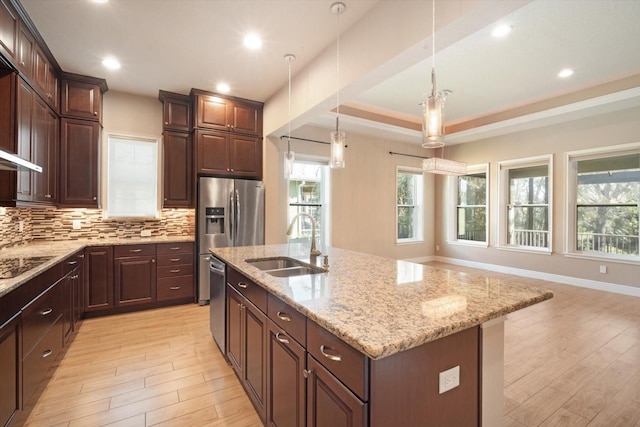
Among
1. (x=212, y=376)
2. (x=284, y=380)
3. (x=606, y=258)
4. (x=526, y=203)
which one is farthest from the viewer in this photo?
(x=526, y=203)

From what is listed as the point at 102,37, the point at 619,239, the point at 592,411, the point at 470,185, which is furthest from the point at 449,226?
the point at 102,37

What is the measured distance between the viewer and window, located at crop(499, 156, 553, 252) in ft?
17.8

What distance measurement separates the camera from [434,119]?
154cm

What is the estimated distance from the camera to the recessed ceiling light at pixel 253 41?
279 centimetres

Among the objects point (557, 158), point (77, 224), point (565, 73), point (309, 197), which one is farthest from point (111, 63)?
point (557, 158)

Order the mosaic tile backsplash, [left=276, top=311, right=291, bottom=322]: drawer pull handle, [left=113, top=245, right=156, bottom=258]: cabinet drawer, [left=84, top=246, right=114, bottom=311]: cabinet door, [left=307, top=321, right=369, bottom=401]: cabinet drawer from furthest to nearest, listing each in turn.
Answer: [left=113, top=245, right=156, bottom=258]: cabinet drawer, [left=84, top=246, right=114, bottom=311]: cabinet door, the mosaic tile backsplash, [left=276, top=311, right=291, bottom=322]: drawer pull handle, [left=307, top=321, right=369, bottom=401]: cabinet drawer

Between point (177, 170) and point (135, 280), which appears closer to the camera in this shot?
point (135, 280)

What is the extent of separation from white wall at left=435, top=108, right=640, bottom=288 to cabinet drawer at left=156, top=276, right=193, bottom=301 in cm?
563

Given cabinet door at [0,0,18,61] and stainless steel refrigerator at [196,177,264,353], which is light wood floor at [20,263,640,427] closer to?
stainless steel refrigerator at [196,177,264,353]

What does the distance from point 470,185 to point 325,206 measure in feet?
11.3

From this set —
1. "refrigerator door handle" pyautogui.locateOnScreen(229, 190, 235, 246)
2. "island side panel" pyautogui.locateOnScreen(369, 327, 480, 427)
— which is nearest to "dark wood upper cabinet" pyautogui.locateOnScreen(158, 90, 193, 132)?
"refrigerator door handle" pyautogui.locateOnScreen(229, 190, 235, 246)

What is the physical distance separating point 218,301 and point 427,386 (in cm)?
199

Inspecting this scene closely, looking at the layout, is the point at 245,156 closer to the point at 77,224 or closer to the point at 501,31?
the point at 77,224

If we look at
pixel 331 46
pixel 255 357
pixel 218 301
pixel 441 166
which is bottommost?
pixel 255 357
